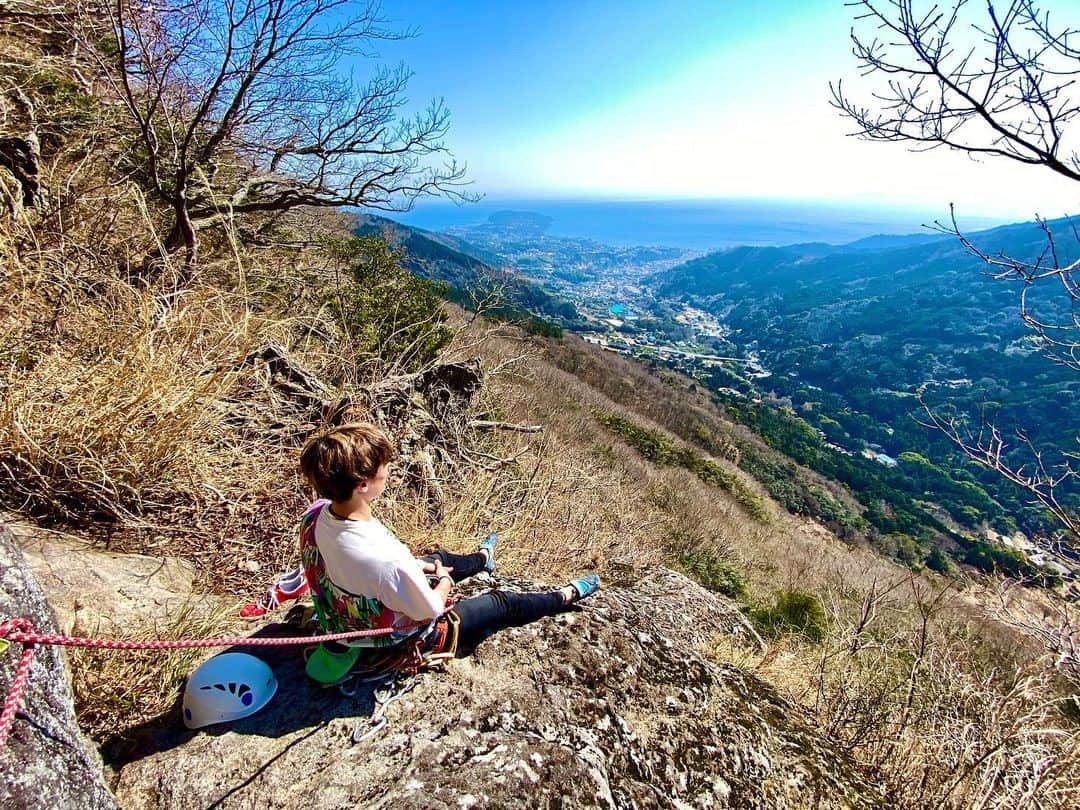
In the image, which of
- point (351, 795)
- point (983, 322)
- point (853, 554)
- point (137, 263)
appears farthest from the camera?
point (983, 322)

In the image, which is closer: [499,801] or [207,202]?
[499,801]

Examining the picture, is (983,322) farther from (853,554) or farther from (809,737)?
(809,737)

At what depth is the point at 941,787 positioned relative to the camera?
2.42 m

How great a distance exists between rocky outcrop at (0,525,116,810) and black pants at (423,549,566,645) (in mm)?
1342

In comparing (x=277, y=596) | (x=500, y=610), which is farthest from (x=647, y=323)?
(x=277, y=596)

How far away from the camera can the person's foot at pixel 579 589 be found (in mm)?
2855

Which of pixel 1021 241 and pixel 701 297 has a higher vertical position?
pixel 1021 241

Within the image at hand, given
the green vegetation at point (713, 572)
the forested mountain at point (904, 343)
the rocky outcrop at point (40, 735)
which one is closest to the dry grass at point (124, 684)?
the rocky outcrop at point (40, 735)

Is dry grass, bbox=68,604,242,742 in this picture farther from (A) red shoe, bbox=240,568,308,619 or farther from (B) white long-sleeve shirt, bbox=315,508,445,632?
(B) white long-sleeve shirt, bbox=315,508,445,632

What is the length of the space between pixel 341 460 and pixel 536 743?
1.32 meters

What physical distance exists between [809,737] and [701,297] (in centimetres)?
13549

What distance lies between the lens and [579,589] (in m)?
2.95

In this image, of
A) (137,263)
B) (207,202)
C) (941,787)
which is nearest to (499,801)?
(941,787)

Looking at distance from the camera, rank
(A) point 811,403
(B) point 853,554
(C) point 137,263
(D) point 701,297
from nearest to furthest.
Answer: (C) point 137,263, (B) point 853,554, (A) point 811,403, (D) point 701,297
